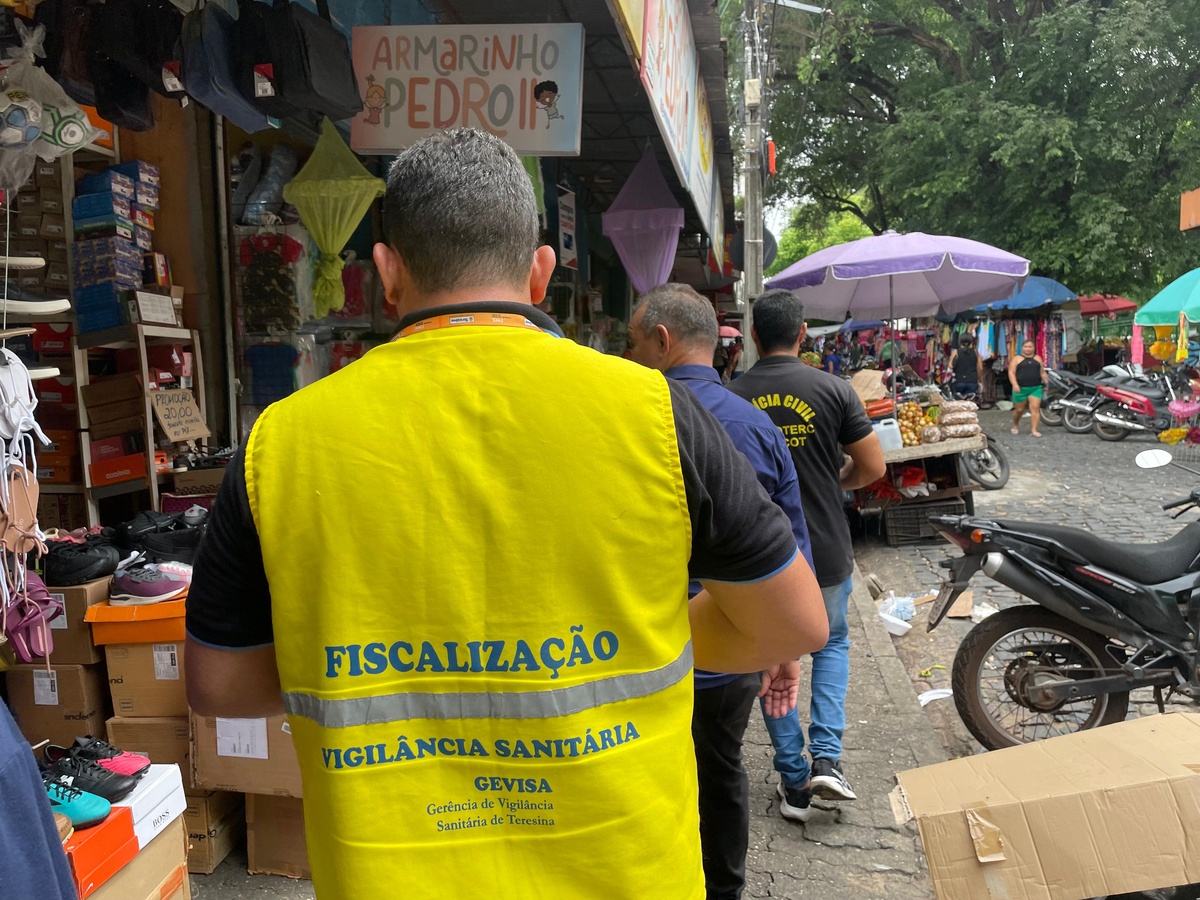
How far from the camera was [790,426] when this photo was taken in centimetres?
379

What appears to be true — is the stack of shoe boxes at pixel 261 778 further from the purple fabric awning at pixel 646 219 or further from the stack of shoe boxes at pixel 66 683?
the purple fabric awning at pixel 646 219

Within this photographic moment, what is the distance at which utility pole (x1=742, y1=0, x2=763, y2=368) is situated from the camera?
11.2 meters

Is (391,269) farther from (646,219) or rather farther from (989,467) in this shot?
(989,467)

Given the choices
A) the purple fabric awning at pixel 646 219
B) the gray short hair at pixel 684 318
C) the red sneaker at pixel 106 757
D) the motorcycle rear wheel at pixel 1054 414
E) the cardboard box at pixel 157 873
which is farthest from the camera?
the motorcycle rear wheel at pixel 1054 414

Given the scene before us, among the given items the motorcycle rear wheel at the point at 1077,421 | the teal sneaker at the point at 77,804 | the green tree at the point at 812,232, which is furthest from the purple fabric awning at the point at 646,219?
the green tree at the point at 812,232

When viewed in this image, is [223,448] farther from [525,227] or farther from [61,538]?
[525,227]

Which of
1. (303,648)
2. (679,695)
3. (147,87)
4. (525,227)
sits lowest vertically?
(679,695)

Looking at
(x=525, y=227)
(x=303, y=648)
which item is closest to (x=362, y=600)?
(x=303, y=648)

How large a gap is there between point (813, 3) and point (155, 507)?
22815 mm

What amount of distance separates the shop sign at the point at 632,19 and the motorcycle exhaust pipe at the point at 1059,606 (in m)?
2.76

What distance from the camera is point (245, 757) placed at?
324 cm

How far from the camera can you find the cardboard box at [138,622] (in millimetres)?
3348

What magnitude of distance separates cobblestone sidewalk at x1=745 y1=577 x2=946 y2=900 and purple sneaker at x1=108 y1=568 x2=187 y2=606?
91.6 inches

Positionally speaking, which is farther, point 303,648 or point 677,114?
point 677,114
